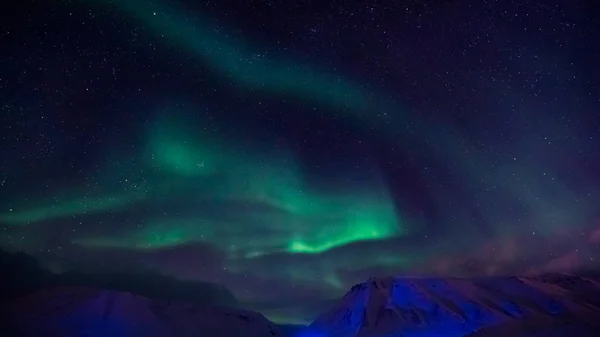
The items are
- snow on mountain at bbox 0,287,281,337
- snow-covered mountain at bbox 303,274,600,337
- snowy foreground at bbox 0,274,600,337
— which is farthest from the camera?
snow-covered mountain at bbox 303,274,600,337

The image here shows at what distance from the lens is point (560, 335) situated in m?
71.1

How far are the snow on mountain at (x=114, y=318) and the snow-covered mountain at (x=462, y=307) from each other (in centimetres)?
2613

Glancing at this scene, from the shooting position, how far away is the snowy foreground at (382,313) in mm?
81188

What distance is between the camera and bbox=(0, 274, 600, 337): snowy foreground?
81.2 m

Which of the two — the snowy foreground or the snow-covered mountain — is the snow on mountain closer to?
the snowy foreground

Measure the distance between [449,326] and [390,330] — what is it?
14.0 metres

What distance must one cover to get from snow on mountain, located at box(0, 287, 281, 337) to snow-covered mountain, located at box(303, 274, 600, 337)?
2613cm

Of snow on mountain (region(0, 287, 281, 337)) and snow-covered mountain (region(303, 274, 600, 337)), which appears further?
snow-covered mountain (region(303, 274, 600, 337))

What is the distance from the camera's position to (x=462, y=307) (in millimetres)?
113250

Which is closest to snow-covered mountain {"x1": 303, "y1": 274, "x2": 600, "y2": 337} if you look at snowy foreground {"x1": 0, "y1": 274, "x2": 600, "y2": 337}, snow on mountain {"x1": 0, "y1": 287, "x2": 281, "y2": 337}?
snowy foreground {"x1": 0, "y1": 274, "x2": 600, "y2": 337}

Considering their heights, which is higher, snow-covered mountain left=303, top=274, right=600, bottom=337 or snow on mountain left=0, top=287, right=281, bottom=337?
snow-covered mountain left=303, top=274, right=600, bottom=337

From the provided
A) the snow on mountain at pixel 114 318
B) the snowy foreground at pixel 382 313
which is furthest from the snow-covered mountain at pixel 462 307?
the snow on mountain at pixel 114 318

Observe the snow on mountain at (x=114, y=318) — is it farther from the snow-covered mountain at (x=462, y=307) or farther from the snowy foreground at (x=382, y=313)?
the snow-covered mountain at (x=462, y=307)

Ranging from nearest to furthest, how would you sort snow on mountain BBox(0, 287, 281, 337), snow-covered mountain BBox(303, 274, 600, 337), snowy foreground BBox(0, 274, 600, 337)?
snow on mountain BBox(0, 287, 281, 337) < snowy foreground BBox(0, 274, 600, 337) < snow-covered mountain BBox(303, 274, 600, 337)
